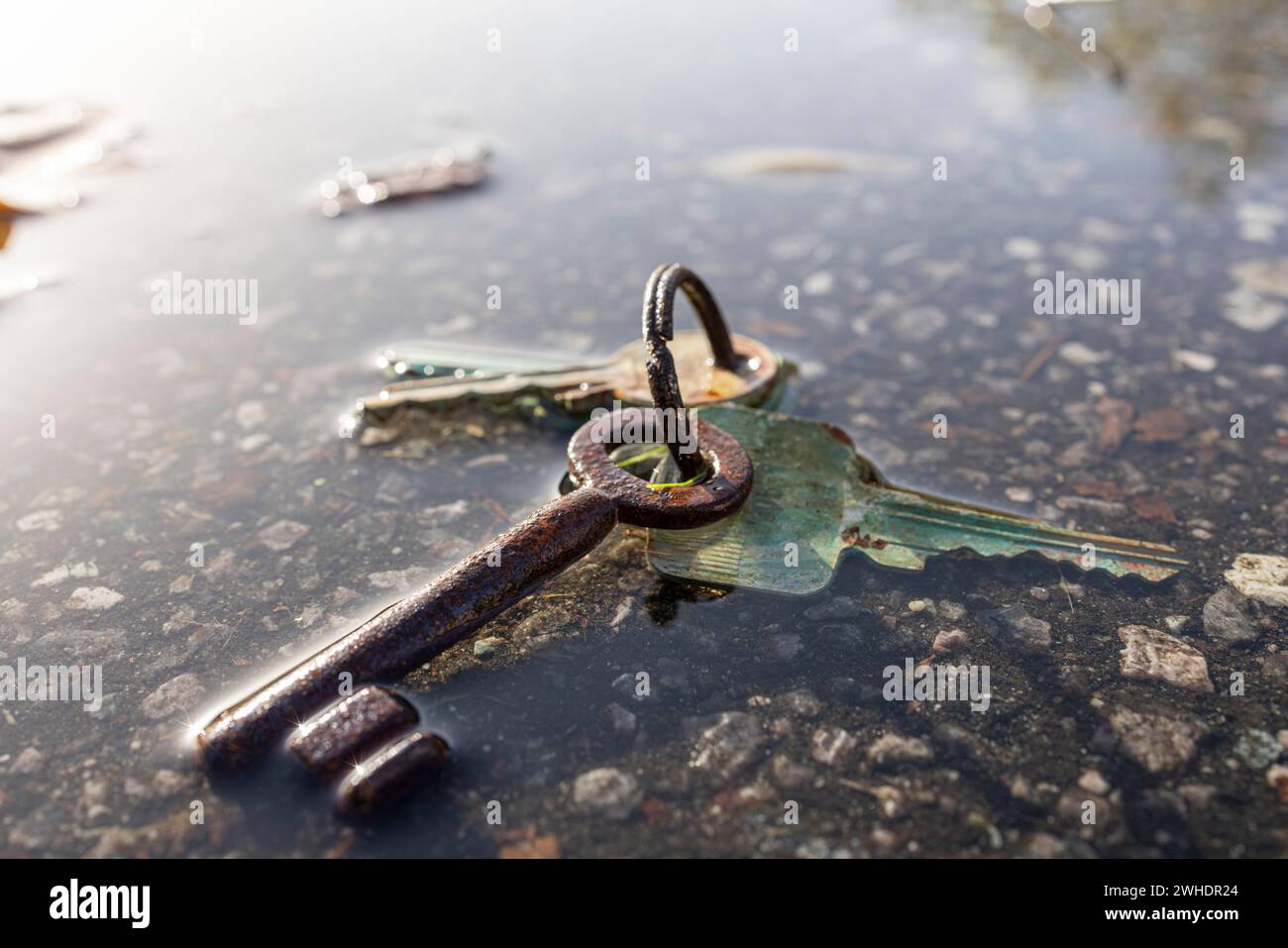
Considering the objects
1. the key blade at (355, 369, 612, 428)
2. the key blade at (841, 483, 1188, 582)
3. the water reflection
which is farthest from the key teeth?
the water reflection

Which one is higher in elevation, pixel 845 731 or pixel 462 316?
pixel 462 316

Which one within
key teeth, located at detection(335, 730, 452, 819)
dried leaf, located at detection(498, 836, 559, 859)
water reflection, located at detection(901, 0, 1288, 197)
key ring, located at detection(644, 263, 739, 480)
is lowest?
dried leaf, located at detection(498, 836, 559, 859)

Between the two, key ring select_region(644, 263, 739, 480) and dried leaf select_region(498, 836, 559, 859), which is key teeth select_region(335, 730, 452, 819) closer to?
dried leaf select_region(498, 836, 559, 859)

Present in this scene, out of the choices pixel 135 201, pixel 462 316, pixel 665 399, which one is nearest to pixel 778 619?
pixel 665 399

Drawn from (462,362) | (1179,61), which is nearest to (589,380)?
(462,362)

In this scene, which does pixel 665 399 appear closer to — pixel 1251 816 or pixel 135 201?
pixel 1251 816

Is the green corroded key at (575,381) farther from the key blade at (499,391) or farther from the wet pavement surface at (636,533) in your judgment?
the wet pavement surface at (636,533)

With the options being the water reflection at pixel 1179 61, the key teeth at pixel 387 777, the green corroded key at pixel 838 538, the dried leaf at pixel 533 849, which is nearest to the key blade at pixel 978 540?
the green corroded key at pixel 838 538

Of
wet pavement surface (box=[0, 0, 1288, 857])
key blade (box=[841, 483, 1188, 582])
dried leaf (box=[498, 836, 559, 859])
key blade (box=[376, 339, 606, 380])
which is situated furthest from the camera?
key blade (box=[376, 339, 606, 380])
